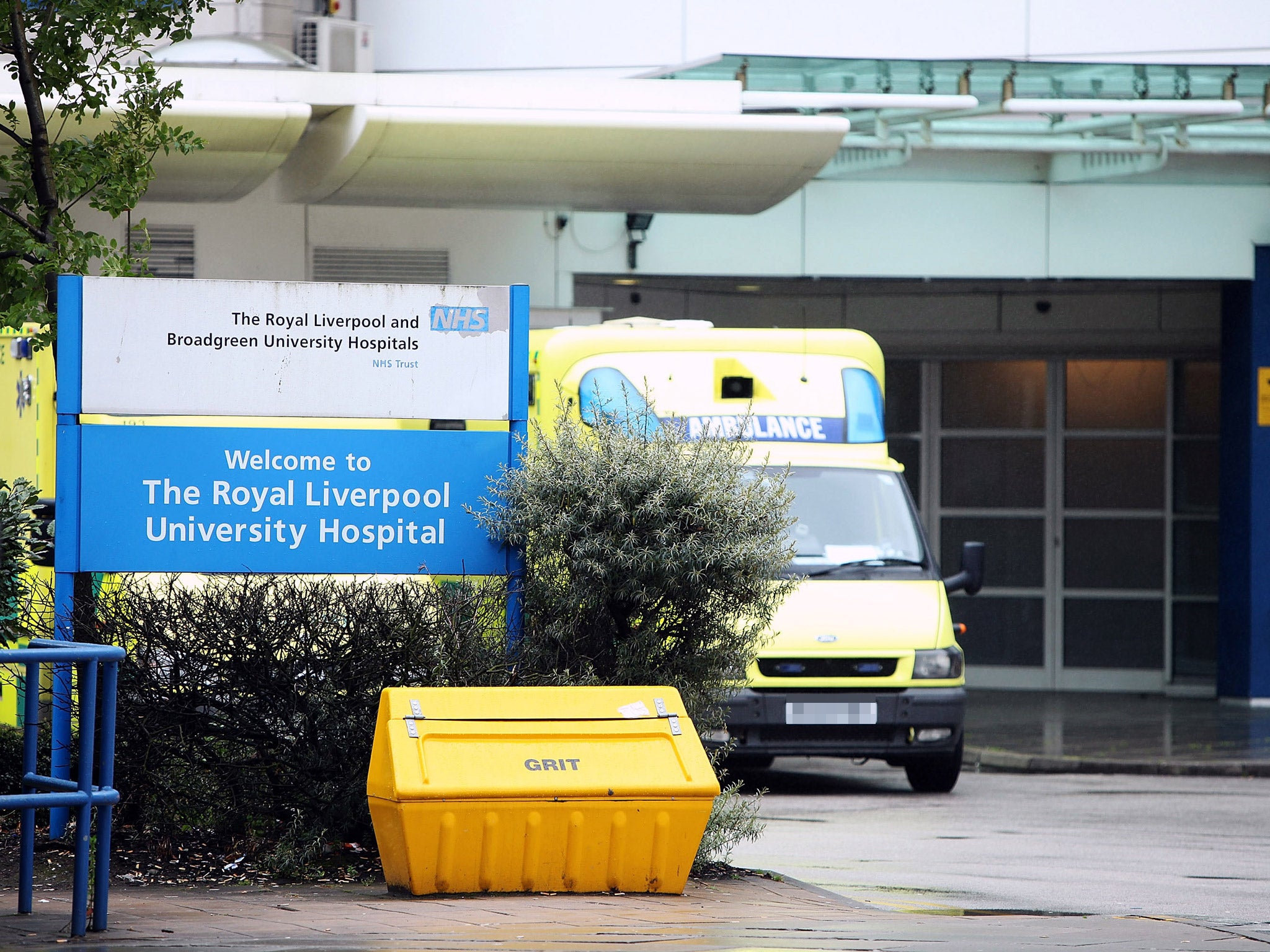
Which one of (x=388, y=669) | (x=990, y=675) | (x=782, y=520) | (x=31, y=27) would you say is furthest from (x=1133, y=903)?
(x=990, y=675)

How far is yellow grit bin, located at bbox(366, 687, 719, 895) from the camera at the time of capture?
21.1 feet

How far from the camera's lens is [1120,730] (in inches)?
657

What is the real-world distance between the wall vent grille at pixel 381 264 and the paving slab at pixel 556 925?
11.2 metres

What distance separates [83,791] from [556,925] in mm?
1549

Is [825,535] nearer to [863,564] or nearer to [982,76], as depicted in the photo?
[863,564]

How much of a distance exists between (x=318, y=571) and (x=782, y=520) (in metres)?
1.88

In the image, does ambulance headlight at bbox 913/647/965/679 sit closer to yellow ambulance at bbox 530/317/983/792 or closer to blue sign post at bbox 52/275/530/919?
yellow ambulance at bbox 530/317/983/792

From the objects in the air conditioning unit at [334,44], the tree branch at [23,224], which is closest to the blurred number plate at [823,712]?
the tree branch at [23,224]

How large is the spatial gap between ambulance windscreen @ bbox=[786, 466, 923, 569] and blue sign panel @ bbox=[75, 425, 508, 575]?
5181 mm

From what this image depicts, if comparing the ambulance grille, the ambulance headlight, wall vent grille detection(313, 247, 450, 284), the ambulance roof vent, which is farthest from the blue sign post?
wall vent grille detection(313, 247, 450, 284)

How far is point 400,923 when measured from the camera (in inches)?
235

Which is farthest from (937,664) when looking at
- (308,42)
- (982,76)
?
(308,42)

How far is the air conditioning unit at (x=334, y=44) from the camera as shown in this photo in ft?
57.8

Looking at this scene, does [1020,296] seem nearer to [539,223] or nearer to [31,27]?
[539,223]
